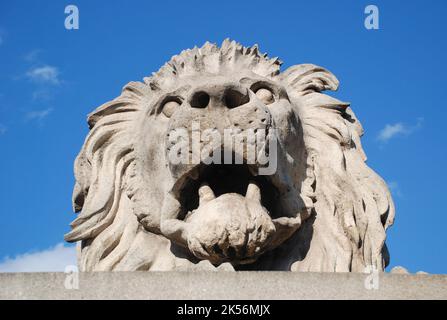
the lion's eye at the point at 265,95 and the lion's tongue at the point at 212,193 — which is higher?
the lion's eye at the point at 265,95

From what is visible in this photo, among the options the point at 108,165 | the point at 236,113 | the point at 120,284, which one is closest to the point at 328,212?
the point at 236,113

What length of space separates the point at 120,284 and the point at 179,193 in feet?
5.36

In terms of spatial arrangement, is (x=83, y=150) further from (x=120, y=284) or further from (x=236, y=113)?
(x=120, y=284)

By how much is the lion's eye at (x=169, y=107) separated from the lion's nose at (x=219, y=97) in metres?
0.46

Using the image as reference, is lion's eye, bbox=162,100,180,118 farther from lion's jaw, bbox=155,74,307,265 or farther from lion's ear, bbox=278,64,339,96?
lion's ear, bbox=278,64,339,96

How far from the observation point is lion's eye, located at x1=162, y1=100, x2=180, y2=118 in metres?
9.19

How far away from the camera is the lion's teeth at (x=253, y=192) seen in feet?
28.3

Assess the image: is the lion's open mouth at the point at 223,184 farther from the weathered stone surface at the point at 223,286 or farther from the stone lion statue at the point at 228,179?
the weathered stone surface at the point at 223,286

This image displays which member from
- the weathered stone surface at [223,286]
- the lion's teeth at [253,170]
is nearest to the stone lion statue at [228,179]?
the lion's teeth at [253,170]

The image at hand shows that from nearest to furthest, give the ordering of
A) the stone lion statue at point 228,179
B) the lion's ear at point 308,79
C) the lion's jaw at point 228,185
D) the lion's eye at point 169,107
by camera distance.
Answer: the lion's jaw at point 228,185, the stone lion statue at point 228,179, the lion's eye at point 169,107, the lion's ear at point 308,79

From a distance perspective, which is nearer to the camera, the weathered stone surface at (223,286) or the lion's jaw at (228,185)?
the weathered stone surface at (223,286)

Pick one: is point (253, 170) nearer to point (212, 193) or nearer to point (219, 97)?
point (212, 193)
